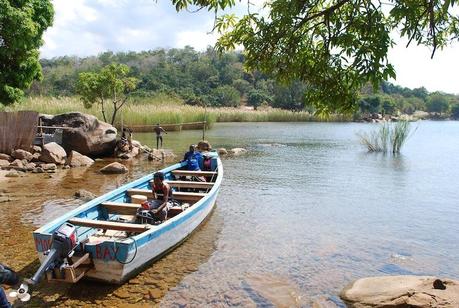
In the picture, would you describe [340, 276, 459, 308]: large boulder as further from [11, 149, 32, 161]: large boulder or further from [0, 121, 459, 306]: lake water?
[11, 149, 32, 161]: large boulder

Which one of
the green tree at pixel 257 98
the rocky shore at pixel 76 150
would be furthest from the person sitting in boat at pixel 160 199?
the green tree at pixel 257 98

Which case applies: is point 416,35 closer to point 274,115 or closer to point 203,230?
point 203,230

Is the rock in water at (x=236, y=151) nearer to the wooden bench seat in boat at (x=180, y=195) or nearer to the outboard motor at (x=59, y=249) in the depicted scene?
the wooden bench seat in boat at (x=180, y=195)

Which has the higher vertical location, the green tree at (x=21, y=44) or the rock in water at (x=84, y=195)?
the green tree at (x=21, y=44)

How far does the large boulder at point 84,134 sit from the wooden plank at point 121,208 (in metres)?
12.7

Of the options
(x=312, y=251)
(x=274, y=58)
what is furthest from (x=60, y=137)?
(x=274, y=58)

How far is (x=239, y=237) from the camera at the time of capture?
9.21 meters

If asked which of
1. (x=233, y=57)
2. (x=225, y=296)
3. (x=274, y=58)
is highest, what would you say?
(x=233, y=57)

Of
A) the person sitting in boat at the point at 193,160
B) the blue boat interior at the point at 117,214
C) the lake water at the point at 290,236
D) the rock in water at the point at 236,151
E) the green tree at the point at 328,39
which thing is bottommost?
the lake water at the point at 290,236

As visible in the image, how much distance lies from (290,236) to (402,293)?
377 centimetres

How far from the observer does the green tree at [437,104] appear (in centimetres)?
9744

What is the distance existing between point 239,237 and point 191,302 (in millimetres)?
3213

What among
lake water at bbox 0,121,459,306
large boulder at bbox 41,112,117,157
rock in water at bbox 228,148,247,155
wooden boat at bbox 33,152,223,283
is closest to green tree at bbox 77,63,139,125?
large boulder at bbox 41,112,117,157

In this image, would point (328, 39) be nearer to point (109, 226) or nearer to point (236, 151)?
point (109, 226)
